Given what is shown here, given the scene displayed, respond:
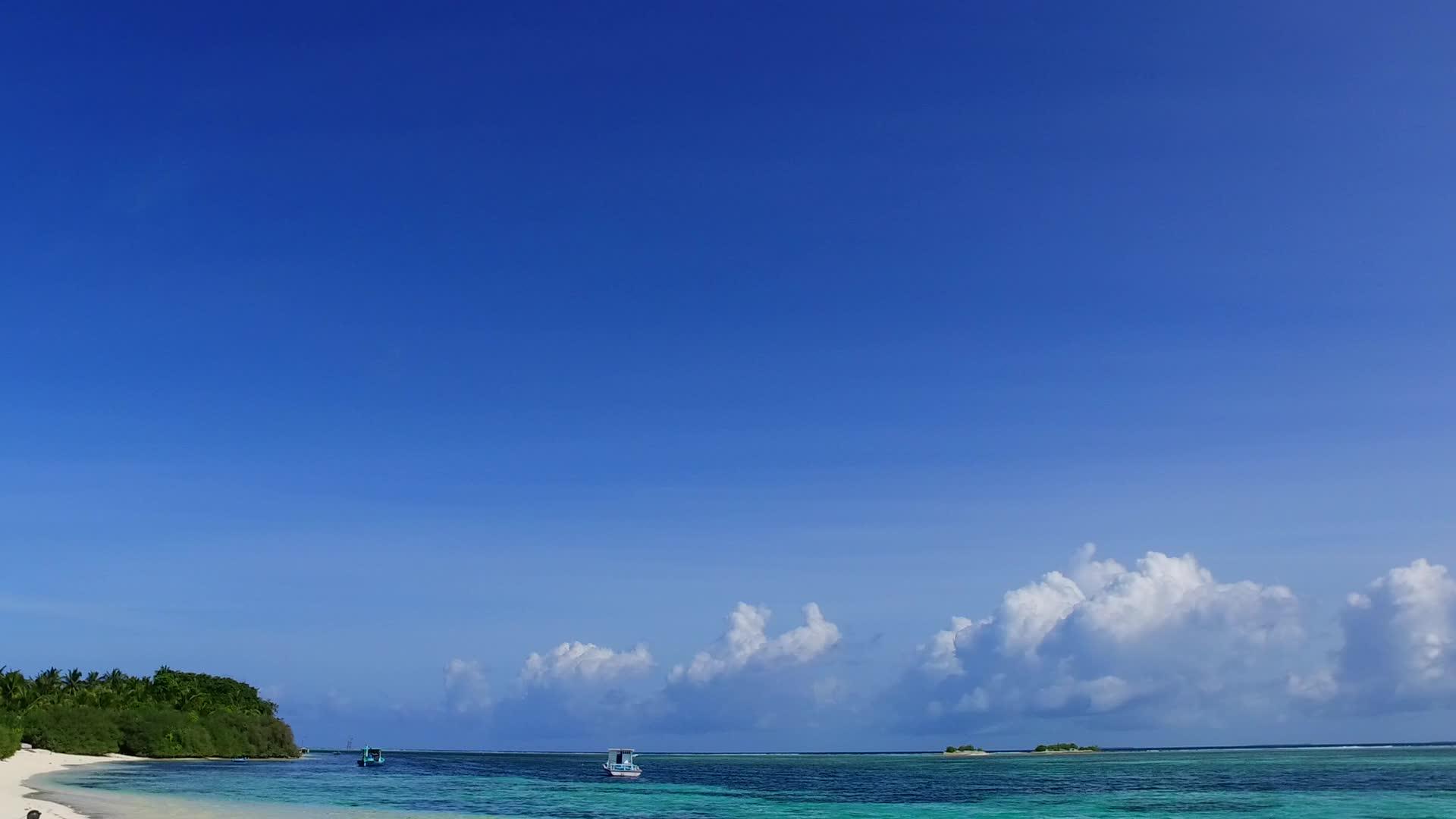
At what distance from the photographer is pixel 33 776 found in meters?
86.8

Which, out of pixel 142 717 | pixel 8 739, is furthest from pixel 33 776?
pixel 142 717

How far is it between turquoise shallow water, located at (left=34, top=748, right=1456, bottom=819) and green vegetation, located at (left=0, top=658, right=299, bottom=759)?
33.6 feet

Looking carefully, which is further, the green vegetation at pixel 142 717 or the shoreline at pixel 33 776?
the green vegetation at pixel 142 717

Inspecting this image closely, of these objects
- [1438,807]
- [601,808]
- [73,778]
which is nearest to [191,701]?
[73,778]

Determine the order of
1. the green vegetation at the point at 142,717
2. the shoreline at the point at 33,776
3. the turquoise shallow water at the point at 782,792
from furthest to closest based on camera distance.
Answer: the green vegetation at the point at 142,717 → the turquoise shallow water at the point at 782,792 → the shoreline at the point at 33,776

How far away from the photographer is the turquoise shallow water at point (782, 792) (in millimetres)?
70438

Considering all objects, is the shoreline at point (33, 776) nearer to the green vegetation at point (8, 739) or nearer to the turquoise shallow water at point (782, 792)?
the green vegetation at point (8, 739)

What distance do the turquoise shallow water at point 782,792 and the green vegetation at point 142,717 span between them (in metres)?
10.2

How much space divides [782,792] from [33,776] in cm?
6489

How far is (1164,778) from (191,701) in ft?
460

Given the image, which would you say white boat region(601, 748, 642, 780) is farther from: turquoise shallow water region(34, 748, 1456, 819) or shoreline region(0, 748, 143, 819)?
shoreline region(0, 748, 143, 819)

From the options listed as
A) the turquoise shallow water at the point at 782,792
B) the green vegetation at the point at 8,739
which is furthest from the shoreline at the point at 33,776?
the turquoise shallow water at the point at 782,792

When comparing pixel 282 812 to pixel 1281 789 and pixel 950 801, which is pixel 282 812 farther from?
pixel 1281 789

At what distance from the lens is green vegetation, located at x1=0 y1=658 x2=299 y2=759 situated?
125 metres
